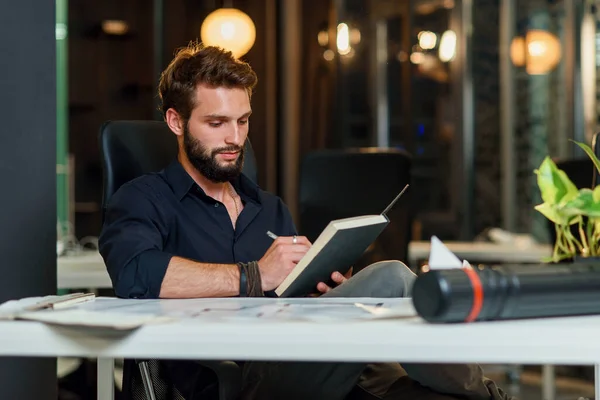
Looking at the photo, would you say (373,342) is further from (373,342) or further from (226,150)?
(226,150)

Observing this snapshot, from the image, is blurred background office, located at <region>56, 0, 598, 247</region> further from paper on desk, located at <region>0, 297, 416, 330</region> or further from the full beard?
paper on desk, located at <region>0, 297, 416, 330</region>

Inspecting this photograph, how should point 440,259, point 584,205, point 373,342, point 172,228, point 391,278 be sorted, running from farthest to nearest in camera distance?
point 172,228
point 391,278
point 584,205
point 440,259
point 373,342

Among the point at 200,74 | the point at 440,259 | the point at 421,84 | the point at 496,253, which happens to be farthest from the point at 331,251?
the point at 421,84

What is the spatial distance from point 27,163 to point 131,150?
49 centimetres

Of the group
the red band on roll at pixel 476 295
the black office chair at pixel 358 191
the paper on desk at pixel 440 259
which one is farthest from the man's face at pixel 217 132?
the red band on roll at pixel 476 295

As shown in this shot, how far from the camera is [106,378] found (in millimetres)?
1655

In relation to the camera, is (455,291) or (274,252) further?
(274,252)

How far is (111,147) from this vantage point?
2207mm

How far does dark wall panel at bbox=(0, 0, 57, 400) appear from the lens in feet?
5.65

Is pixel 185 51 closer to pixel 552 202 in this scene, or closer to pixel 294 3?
pixel 552 202

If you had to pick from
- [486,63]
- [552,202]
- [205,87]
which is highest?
[486,63]

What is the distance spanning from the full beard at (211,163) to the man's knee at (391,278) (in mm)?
884

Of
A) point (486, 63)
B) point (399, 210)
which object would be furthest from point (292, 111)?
point (399, 210)

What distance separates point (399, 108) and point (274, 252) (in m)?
5.60
